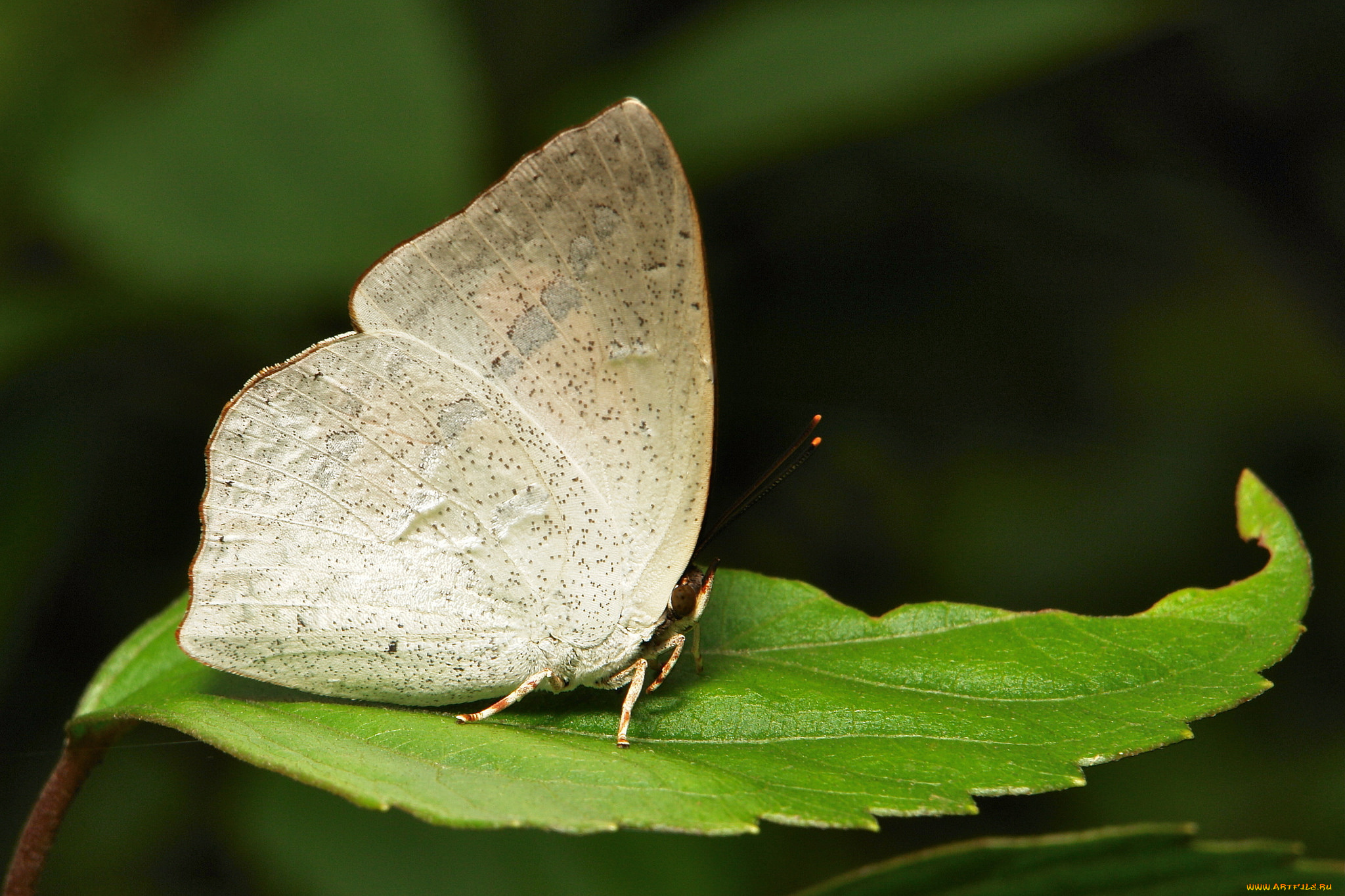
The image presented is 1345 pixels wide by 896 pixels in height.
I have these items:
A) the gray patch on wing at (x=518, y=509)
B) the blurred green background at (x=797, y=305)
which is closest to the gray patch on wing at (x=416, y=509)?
the gray patch on wing at (x=518, y=509)

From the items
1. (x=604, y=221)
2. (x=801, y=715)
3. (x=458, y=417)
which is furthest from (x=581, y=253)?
(x=801, y=715)

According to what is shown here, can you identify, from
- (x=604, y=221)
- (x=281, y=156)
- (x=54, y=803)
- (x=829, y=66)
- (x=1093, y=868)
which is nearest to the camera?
(x=1093, y=868)

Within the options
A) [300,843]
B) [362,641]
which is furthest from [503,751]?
[300,843]

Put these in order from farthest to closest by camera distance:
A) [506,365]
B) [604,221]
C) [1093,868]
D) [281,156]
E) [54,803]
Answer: [281,156] → [506,365] → [604,221] → [54,803] → [1093,868]

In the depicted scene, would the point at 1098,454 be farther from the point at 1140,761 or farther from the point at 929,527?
the point at 1140,761

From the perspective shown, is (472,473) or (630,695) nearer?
(630,695)

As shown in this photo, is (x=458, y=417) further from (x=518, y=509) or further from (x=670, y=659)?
(x=670, y=659)
